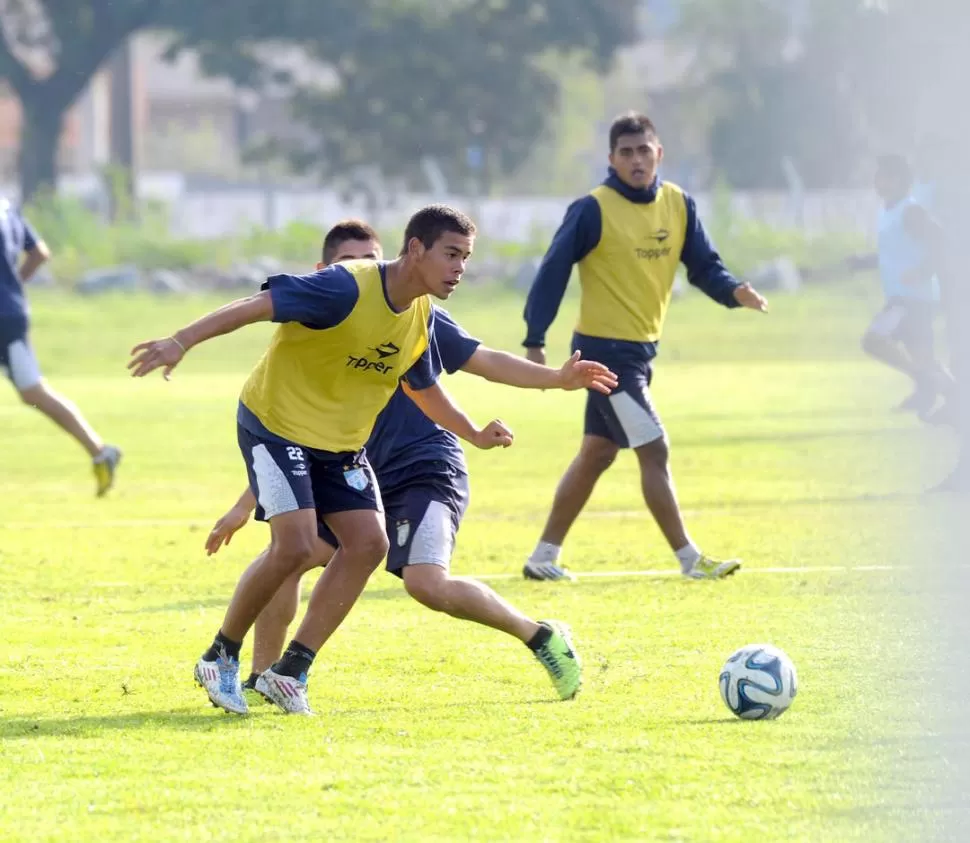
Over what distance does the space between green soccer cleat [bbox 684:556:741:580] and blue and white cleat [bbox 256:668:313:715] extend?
3331mm

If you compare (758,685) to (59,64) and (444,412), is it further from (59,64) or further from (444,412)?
(59,64)

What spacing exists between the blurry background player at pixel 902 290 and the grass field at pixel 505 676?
684 millimetres

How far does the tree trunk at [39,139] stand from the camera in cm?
4547

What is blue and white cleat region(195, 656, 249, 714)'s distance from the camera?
22.3ft

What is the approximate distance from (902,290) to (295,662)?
998 centimetres

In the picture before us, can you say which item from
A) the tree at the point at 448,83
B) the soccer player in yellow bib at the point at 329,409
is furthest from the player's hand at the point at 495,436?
the tree at the point at 448,83

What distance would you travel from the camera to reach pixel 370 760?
6.01 metres

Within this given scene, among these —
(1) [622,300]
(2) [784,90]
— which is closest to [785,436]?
(1) [622,300]

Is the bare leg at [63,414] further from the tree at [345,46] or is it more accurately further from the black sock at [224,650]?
the tree at [345,46]

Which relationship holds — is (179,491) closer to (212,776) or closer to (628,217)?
(628,217)

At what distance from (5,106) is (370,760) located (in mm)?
94052

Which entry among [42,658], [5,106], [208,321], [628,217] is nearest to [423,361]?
[208,321]

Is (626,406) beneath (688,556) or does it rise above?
above

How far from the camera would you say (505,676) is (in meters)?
7.47
